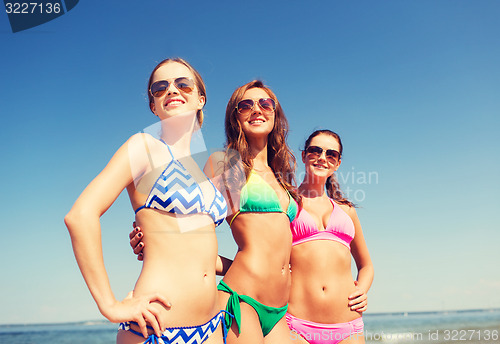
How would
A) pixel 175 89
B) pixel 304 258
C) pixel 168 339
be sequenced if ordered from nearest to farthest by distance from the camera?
pixel 168 339 < pixel 175 89 < pixel 304 258

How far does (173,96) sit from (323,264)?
113 inches

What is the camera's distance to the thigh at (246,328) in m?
3.90

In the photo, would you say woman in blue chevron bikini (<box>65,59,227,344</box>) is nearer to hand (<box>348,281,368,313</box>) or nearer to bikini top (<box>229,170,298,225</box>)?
bikini top (<box>229,170,298,225</box>)

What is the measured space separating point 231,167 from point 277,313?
1.71m

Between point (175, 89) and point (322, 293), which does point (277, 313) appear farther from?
point (175, 89)

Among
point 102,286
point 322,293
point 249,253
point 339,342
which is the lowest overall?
point 339,342

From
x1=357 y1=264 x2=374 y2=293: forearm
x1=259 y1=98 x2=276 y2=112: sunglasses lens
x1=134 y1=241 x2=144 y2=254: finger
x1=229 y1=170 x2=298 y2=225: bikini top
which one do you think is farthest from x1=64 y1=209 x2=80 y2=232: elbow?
x1=357 y1=264 x2=374 y2=293: forearm

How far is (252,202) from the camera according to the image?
14.7ft

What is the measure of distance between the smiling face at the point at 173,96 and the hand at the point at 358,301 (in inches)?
127

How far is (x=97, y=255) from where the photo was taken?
2.88m

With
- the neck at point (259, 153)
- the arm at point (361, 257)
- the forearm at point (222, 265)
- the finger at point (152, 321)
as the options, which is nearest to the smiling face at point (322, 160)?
the arm at point (361, 257)

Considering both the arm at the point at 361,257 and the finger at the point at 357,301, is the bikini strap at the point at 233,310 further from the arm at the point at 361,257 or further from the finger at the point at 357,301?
the arm at the point at 361,257

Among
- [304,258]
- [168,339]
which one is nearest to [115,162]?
[168,339]

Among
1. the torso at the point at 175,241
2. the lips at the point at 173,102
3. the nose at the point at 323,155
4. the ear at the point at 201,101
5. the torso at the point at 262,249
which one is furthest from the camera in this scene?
the nose at the point at 323,155
